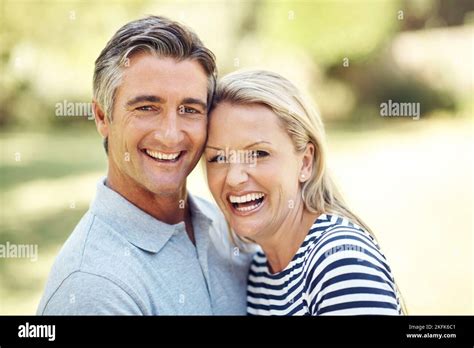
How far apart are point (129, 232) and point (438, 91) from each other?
2.21 m

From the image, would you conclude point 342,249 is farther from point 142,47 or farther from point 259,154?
point 142,47

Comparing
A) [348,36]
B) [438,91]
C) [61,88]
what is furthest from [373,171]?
[61,88]

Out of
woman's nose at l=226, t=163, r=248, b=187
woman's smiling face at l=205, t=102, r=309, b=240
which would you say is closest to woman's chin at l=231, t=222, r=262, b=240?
woman's smiling face at l=205, t=102, r=309, b=240

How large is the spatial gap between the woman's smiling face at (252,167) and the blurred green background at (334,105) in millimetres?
296

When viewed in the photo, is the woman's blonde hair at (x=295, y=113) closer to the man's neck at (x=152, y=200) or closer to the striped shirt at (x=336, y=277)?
the striped shirt at (x=336, y=277)

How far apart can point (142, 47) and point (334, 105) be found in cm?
186

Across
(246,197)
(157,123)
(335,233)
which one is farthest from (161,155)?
(335,233)

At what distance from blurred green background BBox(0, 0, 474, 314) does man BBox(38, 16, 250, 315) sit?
0.98 ft

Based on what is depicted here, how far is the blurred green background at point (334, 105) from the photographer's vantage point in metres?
2.91

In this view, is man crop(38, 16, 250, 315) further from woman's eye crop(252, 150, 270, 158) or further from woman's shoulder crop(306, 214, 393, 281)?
woman's shoulder crop(306, 214, 393, 281)

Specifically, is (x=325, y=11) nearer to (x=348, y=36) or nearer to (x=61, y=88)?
(x=348, y=36)

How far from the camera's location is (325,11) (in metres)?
2.81

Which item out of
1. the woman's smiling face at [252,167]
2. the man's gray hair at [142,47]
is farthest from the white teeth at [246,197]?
the man's gray hair at [142,47]

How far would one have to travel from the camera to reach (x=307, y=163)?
2180mm
